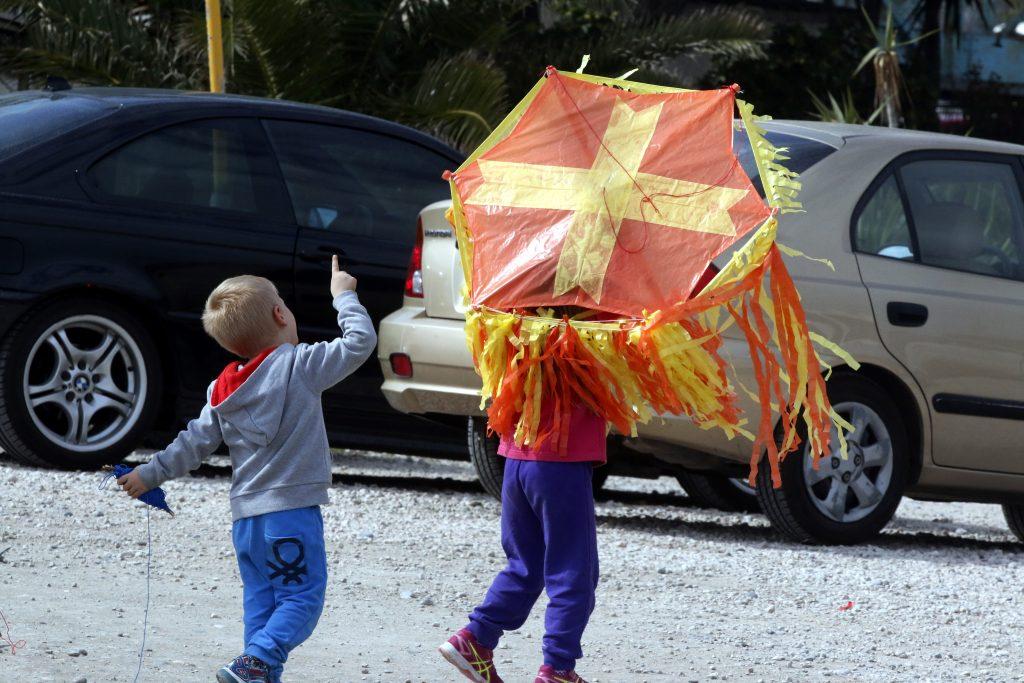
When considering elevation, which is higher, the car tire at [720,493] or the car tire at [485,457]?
the car tire at [485,457]

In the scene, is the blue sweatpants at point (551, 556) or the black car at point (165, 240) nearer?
the blue sweatpants at point (551, 556)

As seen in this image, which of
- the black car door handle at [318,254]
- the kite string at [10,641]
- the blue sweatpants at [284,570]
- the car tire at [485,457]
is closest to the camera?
the blue sweatpants at [284,570]

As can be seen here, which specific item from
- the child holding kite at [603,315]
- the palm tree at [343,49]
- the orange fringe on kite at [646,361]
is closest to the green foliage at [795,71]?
the palm tree at [343,49]

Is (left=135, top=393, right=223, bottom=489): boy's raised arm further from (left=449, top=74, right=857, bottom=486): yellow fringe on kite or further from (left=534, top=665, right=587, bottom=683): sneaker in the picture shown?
(left=534, top=665, right=587, bottom=683): sneaker

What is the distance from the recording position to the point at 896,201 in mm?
6625

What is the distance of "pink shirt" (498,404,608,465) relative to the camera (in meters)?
4.00

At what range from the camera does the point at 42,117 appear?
7156mm

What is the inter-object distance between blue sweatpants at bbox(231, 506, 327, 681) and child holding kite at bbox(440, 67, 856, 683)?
0.41 metres

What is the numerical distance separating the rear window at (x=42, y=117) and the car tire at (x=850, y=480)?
Result: 318cm

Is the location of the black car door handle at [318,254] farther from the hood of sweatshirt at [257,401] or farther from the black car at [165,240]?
the hood of sweatshirt at [257,401]

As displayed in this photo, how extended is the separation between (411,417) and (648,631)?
108 inches

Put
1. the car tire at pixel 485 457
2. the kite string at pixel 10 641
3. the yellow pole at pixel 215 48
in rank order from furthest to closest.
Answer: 1. the yellow pole at pixel 215 48
2. the car tire at pixel 485 457
3. the kite string at pixel 10 641

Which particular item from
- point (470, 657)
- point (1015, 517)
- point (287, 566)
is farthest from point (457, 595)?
point (1015, 517)

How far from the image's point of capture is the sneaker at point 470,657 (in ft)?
13.3
